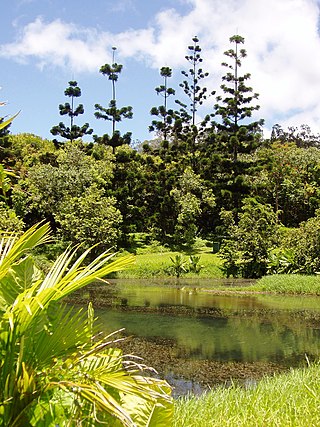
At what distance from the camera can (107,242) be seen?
17.3 m

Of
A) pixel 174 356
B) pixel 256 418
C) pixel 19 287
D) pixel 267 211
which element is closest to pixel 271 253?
pixel 267 211

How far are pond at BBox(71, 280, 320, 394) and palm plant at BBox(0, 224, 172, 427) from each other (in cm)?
369

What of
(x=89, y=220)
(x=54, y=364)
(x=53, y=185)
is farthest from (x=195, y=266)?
(x=54, y=364)

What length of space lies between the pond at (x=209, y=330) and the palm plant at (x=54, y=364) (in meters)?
3.69

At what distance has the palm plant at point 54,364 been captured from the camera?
4.36ft

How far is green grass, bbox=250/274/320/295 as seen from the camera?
508 inches

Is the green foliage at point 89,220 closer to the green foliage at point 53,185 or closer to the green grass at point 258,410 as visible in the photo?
the green foliage at point 53,185

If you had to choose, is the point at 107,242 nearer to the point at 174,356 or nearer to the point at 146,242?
the point at 146,242

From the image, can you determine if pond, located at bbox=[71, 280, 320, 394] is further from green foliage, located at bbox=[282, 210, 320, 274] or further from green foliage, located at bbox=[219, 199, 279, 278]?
green foliage, located at bbox=[219, 199, 279, 278]

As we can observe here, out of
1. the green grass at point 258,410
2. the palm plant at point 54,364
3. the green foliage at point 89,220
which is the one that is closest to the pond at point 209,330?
the green grass at point 258,410

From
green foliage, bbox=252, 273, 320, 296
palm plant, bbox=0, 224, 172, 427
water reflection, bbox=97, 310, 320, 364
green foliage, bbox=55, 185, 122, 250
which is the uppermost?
green foliage, bbox=55, 185, 122, 250

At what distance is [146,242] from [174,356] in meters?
14.6

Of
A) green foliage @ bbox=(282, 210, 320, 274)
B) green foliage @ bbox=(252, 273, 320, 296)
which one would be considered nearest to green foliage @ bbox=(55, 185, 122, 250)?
green foliage @ bbox=(252, 273, 320, 296)

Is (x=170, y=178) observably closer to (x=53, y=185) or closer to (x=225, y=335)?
(x=53, y=185)
